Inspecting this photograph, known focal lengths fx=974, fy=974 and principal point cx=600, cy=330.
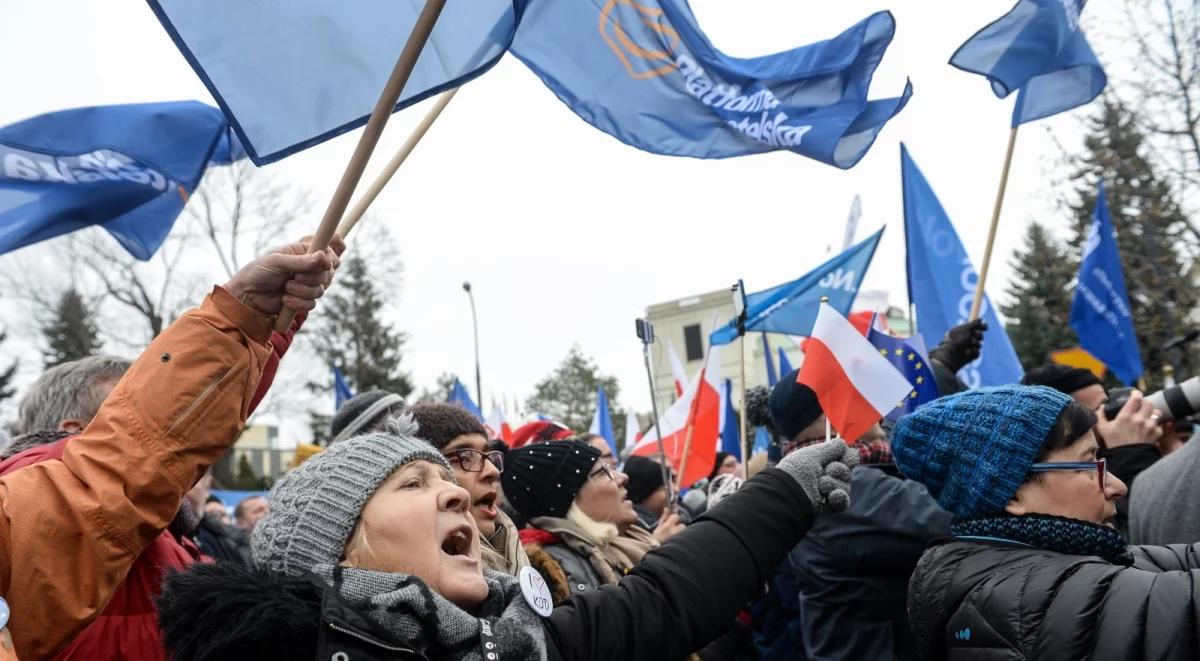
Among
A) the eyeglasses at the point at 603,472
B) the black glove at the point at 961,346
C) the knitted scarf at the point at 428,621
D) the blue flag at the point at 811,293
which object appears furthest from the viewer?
the blue flag at the point at 811,293

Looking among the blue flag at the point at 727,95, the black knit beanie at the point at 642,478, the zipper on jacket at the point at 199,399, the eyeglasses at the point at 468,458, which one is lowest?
the black knit beanie at the point at 642,478

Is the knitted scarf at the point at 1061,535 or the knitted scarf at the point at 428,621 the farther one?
the knitted scarf at the point at 1061,535

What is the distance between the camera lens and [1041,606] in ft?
7.30

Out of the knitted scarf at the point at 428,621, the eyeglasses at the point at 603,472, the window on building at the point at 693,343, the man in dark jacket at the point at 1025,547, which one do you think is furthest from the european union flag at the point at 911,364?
the window on building at the point at 693,343

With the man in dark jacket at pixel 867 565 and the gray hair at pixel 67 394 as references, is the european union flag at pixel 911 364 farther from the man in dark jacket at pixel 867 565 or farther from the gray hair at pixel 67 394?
the gray hair at pixel 67 394

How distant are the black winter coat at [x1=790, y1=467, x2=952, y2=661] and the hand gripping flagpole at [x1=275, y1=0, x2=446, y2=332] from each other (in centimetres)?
218

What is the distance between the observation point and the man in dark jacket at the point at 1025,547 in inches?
84.3

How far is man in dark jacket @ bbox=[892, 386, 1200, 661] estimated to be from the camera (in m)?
2.14

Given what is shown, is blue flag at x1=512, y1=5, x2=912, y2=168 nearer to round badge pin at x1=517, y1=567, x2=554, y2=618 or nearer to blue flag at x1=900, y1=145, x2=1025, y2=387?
round badge pin at x1=517, y1=567, x2=554, y2=618

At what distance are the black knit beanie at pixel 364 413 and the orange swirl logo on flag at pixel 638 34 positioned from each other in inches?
67.9

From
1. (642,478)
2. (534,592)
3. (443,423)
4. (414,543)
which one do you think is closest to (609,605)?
(534,592)

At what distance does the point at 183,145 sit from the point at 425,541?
318cm

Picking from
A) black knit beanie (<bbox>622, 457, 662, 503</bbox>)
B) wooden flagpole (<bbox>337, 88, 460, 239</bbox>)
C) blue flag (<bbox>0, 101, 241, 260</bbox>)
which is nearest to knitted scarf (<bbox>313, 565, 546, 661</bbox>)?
wooden flagpole (<bbox>337, 88, 460, 239</bbox>)

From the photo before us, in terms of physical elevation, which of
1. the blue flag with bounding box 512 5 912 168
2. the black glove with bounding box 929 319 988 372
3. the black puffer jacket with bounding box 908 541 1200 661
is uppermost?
the blue flag with bounding box 512 5 912 168
